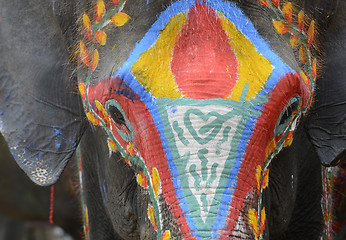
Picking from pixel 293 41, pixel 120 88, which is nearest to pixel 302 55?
pixel 293 41

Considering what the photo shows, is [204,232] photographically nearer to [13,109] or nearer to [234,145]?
[234,145]

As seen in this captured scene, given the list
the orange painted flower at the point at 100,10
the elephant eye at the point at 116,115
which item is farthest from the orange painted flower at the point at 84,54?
the elephant eye at the point at 116,115

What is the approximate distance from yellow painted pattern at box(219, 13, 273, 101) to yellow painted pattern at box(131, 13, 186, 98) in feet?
0.51

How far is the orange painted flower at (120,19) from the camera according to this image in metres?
2.68

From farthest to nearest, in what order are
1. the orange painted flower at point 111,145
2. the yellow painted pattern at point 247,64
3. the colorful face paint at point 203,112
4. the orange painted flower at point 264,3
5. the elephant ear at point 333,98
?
1. the elephant ear at point 333,98
2. the orange painted flower at point 111,145
3. the orange painted flower at point 264,3
4. the yellow painted pattern at point 247,64
5. the colorful face paint at point 203,112

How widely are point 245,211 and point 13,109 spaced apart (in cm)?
108

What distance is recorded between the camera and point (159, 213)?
7.93ft

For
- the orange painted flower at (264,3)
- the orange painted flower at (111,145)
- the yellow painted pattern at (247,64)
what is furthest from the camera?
the orange painted flower at (111,145)

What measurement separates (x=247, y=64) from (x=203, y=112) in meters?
0.26

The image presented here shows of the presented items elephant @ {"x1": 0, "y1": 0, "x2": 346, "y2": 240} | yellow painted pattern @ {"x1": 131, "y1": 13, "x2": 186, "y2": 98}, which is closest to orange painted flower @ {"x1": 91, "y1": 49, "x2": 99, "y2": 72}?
elephant @ {"x1": 0, "y1": 0, "x2": 346, "y2": 240}

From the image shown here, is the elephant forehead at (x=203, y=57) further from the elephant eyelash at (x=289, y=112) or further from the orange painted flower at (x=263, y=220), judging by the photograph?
the orange painted flower at (x=263, y=220)

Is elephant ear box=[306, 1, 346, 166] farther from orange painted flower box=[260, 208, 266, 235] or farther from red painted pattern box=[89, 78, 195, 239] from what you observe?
red painted pattern box=[89, 78, 195, 239]

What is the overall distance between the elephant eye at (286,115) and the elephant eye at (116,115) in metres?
0.49

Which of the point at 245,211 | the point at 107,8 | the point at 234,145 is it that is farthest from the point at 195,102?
the point at 107,8
